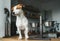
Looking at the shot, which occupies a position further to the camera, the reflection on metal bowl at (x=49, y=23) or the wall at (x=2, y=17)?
the reflection on metal bowl at (x=49, y=23)

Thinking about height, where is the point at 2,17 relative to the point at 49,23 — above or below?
above

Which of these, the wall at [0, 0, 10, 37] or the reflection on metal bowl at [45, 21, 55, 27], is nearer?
the wall at [0, 0, 10, 37]

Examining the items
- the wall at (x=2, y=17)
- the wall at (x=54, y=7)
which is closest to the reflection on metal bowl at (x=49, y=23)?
the wall at (x=54, y=7)

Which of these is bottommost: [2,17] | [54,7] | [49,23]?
[49,23]

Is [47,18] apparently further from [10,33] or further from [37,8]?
[10,33]

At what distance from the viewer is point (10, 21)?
1.99 metres

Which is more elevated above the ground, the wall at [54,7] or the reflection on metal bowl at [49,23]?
the wall at [54,7]

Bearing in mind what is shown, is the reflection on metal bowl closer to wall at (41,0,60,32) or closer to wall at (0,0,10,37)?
wall at (41,0,60,32)

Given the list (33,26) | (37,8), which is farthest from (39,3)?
(33,26)

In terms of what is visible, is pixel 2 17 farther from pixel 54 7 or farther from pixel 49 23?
pixel 54 7

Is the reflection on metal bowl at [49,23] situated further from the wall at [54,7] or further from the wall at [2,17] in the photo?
the wall at [2,17]

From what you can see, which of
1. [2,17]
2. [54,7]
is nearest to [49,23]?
[54,7]

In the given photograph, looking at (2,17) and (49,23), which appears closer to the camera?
(2,17)

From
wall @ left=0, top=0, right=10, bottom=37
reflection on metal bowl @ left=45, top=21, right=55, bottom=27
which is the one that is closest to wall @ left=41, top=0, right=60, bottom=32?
reflection on metal bowl @ left=45, top=21, right=55, bottom=27
